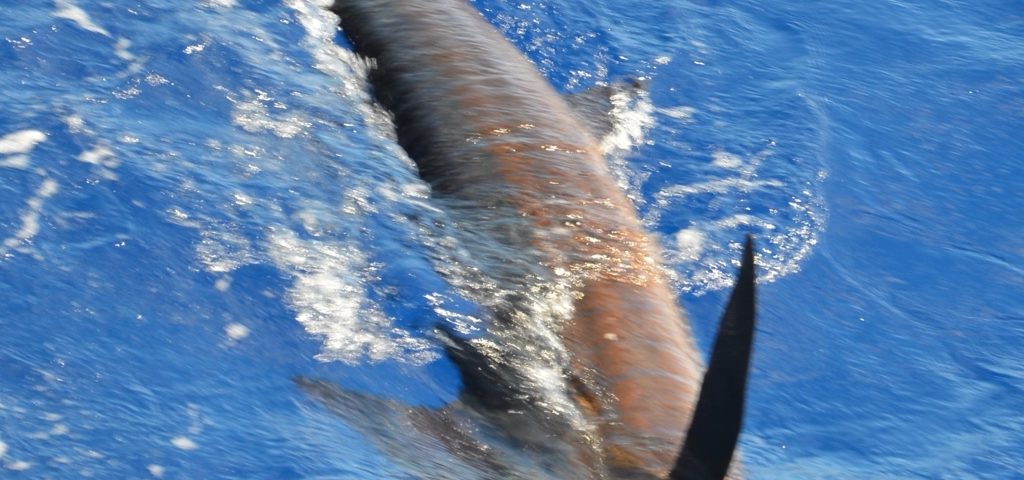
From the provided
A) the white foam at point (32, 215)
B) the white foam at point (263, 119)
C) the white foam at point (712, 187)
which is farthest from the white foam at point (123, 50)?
the white foam at point (712, 187)

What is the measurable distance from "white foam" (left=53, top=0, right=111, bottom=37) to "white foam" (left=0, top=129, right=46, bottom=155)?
1185mm

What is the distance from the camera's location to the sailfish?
4.27 meters

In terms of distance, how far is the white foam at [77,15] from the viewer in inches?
296

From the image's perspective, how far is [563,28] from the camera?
884 cm

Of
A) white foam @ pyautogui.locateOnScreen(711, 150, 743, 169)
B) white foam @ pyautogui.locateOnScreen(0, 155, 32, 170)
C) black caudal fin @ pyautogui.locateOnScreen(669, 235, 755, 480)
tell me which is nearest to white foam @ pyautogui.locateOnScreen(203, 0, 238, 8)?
white foam @ pyautogui.locateOnScreen(0, 155, 32, 170)

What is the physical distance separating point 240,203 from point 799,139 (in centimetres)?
360

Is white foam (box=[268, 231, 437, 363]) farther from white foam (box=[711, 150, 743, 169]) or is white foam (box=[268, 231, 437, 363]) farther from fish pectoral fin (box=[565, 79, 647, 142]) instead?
white foam (box=[711, 150, 743, 169])

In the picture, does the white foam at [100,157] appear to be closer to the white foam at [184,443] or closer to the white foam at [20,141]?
the white foam at [20,141]

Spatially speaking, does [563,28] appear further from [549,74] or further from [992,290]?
[992,290]

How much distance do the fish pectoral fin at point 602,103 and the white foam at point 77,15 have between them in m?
2.64

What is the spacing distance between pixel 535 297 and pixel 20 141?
8.95ft

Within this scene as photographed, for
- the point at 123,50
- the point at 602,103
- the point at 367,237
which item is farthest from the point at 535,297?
the point at 123,50

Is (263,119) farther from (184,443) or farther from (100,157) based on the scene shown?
(184,443)

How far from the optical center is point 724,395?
12.2 ft
